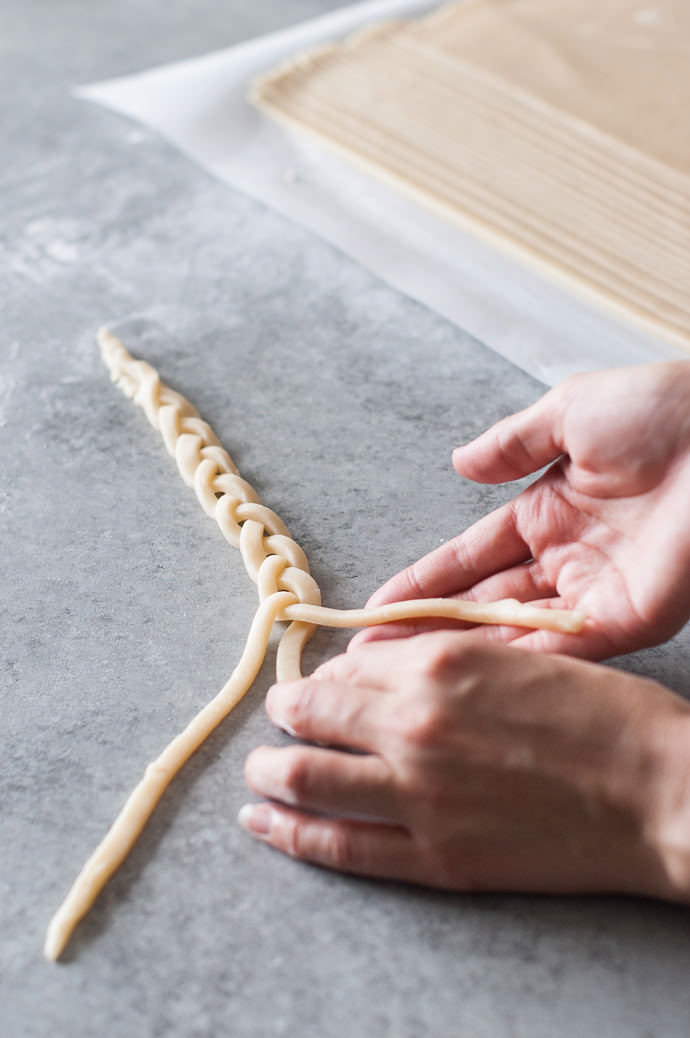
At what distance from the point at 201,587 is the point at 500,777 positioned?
20.9 inches

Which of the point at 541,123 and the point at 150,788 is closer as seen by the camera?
the point at 150,788

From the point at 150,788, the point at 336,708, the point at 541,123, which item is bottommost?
the point at 150,788

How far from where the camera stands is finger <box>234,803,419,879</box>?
2.84 ft

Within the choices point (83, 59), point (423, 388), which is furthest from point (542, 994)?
point (83, 59)

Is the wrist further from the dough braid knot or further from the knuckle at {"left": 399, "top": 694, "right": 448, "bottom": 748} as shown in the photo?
the dough braid knot

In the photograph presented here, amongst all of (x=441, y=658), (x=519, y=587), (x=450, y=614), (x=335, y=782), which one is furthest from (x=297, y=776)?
(x=519, y=587)

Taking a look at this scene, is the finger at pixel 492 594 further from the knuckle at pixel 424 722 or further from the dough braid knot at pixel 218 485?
the knuckle at pixel 424 722

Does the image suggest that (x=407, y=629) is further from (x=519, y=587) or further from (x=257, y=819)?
(x=257, y=819)

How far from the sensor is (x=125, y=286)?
1.73 metres

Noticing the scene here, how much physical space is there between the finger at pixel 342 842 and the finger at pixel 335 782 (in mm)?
18

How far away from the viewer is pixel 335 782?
857 millimetres

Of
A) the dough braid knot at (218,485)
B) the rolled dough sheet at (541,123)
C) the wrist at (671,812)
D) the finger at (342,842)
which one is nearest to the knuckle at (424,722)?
the finger at (342,842)

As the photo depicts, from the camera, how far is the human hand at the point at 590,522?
996 millimetres

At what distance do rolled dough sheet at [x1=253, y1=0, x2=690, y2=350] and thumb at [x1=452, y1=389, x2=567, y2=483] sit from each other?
1.80 feet
